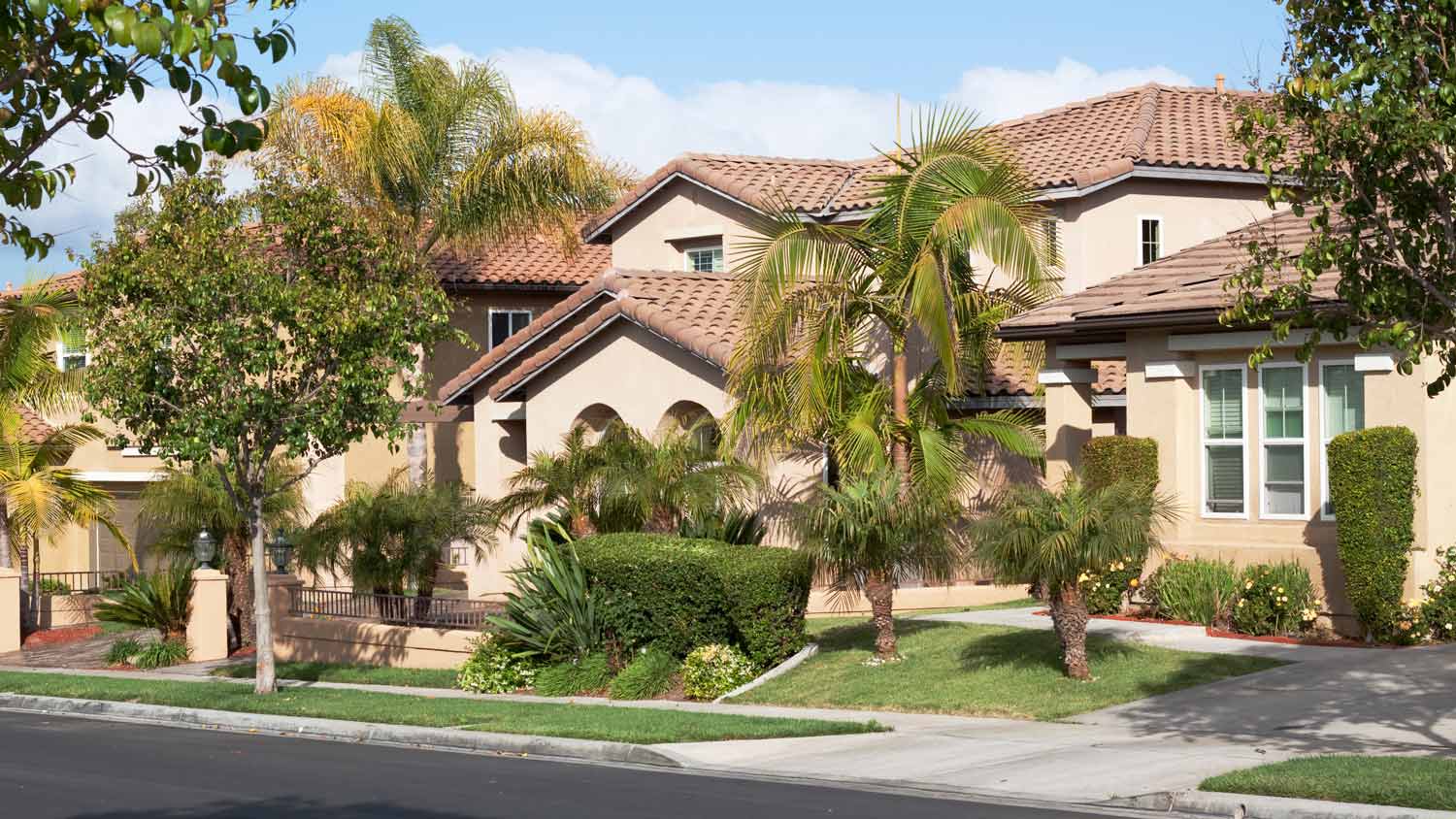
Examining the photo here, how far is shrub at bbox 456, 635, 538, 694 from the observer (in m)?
21.9

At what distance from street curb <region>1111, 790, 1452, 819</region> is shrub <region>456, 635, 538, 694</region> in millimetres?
10588

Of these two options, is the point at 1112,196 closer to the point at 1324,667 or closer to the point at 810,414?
the point at 810,414

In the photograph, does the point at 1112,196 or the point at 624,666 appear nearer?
the point at 624,666

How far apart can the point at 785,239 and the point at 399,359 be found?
17.8 ft

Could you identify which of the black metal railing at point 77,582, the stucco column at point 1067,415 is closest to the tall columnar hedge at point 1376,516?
the stucco column at point 1067,415

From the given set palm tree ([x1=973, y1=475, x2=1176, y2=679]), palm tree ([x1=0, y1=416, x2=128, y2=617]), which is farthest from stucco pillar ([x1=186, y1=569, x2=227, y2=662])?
palm tree ([x1=973, y1=475, x2=1176, y2=679])

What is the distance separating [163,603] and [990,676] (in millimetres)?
15372

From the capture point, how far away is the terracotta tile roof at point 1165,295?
836 inches

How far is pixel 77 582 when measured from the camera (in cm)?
4125

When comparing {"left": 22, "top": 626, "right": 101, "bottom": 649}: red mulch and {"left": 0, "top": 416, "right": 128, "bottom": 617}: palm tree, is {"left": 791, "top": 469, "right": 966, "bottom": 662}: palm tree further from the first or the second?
{"left": 22, "top": 626, "right": 101, "bottom": 649}: red mulch

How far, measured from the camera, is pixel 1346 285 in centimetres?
1238

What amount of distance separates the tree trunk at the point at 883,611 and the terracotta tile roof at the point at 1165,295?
476 centimetres

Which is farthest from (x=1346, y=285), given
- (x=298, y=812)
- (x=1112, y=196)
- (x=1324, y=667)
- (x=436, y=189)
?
(x=436, y=189)

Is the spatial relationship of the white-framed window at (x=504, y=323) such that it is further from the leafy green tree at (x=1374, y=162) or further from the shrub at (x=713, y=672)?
the leafy green tree at (x=1374, y=162)
